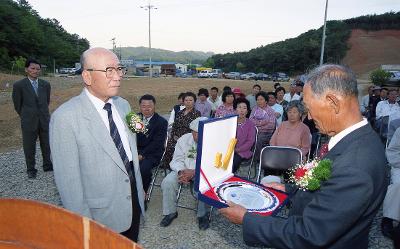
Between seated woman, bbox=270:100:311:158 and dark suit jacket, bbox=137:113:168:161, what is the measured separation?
6.96ft

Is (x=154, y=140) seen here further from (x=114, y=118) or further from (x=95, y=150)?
(x=95, y=150)

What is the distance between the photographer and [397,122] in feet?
17.0

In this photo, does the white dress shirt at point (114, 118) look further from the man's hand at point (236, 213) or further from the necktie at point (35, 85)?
the necktie at point (35, 85)

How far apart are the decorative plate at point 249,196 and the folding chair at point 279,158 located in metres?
2.17

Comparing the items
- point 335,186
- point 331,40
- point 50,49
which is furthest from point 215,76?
point 335,186

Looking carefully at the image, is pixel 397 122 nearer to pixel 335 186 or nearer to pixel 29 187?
pixel 335 186

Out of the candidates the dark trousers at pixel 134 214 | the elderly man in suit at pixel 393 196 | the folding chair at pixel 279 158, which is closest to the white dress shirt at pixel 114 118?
the dark trousers at pixel 134 214

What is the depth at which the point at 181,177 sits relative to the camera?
4.33 metres

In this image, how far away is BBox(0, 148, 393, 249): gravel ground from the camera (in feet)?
12.4

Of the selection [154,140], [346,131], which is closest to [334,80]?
[346,131]

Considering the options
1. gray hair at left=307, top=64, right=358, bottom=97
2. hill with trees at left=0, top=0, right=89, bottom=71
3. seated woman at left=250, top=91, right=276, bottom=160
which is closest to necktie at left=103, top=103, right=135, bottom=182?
gray hair at left=307, top=64, right=358, bottom=97

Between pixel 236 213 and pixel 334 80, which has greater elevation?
pixel 334 80

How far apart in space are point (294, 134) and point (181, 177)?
241cm

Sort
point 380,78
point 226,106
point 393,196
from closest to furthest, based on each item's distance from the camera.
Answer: point 393,196 < point 226,106 < point 380,78
